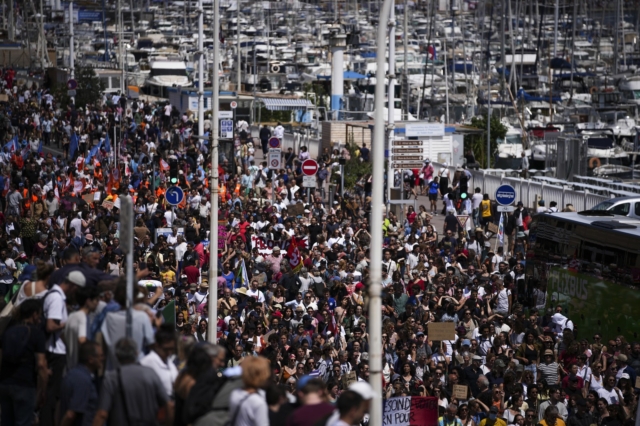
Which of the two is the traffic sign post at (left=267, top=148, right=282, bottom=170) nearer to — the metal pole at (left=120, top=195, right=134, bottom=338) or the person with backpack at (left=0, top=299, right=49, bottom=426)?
the person with backpack at (left=0, top=299, right=49, bottom=426)

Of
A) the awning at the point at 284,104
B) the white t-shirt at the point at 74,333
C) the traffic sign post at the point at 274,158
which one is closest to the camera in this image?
the white t-shirt at the point at 74,333

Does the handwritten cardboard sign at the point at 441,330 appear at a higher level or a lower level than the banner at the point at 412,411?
higher

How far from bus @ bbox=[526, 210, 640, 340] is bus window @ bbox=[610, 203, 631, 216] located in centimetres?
252

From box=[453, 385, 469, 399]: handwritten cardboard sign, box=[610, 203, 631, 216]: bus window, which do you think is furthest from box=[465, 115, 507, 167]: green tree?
box=[453, 385, 469, 399]: handwritten cardboard sign

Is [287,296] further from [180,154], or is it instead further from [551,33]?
[551,33]

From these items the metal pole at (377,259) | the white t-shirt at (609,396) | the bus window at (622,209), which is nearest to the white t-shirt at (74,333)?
the metal pole at (377,259)

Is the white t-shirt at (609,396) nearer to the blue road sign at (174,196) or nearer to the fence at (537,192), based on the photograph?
the blue road sign at (174,196)

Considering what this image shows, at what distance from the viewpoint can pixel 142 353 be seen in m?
10.8

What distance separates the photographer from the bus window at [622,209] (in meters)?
29.8

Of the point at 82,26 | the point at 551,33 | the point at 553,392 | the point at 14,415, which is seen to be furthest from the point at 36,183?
the point at 82,26

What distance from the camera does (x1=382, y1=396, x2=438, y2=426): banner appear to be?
16484mm

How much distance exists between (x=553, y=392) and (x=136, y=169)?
23475 mm

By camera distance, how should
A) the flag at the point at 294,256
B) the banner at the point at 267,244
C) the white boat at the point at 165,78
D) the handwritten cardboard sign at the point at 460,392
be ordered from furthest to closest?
the white boat at the point at 165,78 < the banner at the point at 267,244 < the flag at the point at 294,256 < the handwritten cardboard sign at the point at 460,392

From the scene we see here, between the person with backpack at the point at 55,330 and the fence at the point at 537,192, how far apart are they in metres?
24.5
